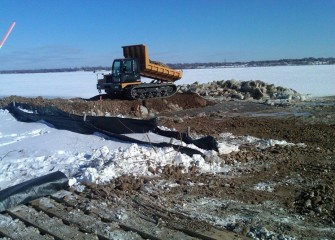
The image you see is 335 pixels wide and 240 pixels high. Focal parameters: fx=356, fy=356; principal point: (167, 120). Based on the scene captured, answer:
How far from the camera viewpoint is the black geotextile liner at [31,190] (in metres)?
5.25

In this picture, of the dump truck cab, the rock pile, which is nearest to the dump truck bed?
the dump truck cab

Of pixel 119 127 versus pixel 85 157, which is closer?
pixel 85 157

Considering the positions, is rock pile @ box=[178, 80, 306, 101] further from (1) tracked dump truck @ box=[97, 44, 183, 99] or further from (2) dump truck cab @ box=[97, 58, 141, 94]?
(2) dump truck cab @ box=[97, 58, 141, 94]

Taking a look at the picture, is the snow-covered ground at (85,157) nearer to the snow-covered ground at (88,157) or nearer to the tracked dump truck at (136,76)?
the snow-covered ground at (88,157)

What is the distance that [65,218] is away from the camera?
481cm

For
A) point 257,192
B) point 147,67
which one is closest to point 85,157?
point 257,192

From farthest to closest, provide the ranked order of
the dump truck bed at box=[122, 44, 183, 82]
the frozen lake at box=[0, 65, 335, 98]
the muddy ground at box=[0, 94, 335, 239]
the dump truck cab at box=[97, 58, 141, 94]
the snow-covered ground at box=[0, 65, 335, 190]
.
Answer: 1. the frozen lake at box=[0, 65, 335, 98]
2. the dump truck bed at box=[122, 44, 183, 82]
3. the dump truck cab at box=[97, 58, 141, 94]
4. the snow-covered ground at box=[0, 65, 335, 190]
5. the muddy ground at box=[0, 94, 335, 239]

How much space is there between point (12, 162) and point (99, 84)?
1162 centimetres

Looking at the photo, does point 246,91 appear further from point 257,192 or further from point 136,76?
point 257,192

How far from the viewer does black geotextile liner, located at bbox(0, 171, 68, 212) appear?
5.25m

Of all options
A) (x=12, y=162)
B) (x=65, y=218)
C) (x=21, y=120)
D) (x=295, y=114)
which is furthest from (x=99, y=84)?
(x=65, y=218)

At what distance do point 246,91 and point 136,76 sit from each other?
8817mm

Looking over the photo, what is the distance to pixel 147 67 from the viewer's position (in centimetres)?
1823

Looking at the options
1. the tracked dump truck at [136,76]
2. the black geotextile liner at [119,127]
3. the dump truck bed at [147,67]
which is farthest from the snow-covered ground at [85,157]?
the dump truck bed at [147,67]
